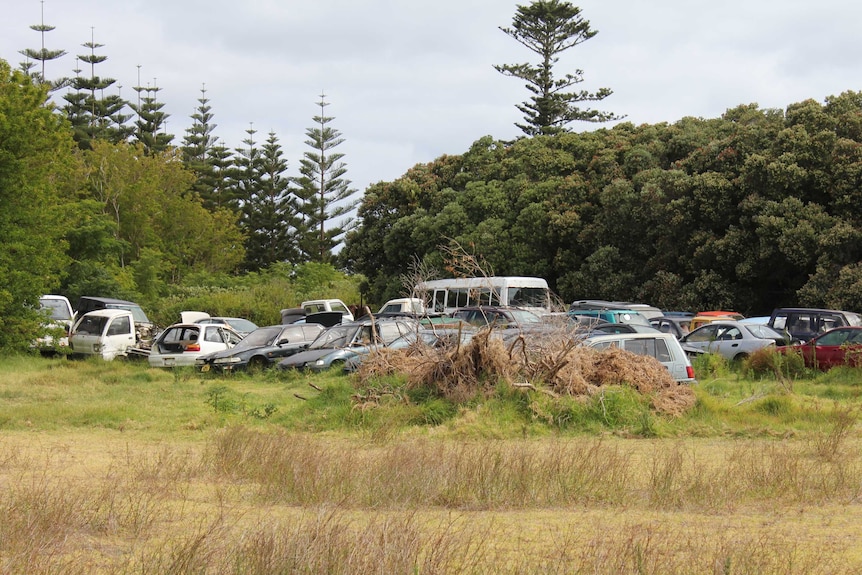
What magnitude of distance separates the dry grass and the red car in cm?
925

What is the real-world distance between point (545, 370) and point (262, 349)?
1079 cm

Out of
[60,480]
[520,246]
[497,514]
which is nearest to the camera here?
[497,514]

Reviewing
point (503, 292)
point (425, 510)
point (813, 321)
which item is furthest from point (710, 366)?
point (425, 510)

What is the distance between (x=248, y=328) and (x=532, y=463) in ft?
81.1

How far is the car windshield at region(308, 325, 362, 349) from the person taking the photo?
2250 centimetres

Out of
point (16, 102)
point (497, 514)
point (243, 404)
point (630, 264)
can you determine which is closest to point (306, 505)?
point (497, 514)

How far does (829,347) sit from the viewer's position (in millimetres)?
21047

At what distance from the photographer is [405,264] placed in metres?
45.3

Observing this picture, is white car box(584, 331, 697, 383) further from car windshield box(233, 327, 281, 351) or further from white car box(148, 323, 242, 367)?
white car box(148, 323, 242, 367)

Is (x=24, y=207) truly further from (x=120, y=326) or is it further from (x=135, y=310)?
(x=135, y=310)

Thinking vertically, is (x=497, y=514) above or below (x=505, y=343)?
below

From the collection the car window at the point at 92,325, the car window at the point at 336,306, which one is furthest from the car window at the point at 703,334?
the car window at the point at 336,306

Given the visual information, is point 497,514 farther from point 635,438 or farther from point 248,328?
point 248,328

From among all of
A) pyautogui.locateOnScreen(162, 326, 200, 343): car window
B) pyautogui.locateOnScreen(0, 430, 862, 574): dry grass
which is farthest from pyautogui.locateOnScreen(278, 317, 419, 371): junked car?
pyautogui.locateOnScreen(0, 430, 862, 574): dry grass
